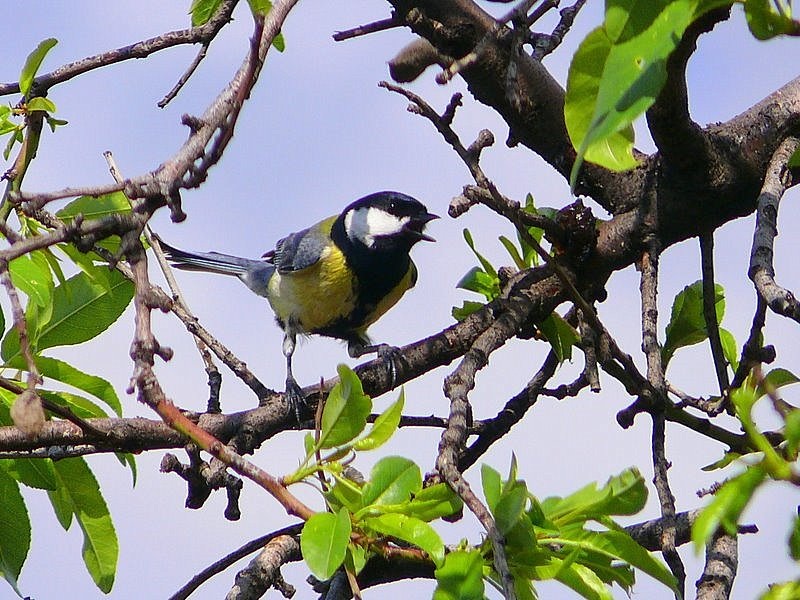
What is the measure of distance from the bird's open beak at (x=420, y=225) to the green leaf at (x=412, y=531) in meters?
3.60

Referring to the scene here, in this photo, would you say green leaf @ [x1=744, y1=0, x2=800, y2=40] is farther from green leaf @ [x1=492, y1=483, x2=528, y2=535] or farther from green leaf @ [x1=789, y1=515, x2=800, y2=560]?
green leaf @ [x1=492, y1=483, x2=528, y2=535]

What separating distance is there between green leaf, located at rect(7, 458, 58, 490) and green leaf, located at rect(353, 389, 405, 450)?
0.82m

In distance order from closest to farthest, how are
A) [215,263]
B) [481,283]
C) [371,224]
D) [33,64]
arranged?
[33,64] → [481,283] → [371,224] → [215,263]

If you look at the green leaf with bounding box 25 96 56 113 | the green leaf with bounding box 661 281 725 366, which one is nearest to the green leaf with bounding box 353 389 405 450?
the green leaf with bounding box 25 96 56 113

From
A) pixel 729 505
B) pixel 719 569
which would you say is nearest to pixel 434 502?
pixel 719 569

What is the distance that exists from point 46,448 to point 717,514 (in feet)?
4.91

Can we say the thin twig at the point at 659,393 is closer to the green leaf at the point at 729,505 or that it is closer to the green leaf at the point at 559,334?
the green leaf at the point at 559,334

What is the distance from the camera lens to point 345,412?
150 cm

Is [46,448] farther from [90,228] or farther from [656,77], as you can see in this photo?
[656,77]

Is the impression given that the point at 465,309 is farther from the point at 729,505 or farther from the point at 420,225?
the point at 420,225

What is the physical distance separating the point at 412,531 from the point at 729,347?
1.39 metres

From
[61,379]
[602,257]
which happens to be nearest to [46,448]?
[61,379]

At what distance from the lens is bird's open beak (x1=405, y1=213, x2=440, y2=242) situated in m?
5.01

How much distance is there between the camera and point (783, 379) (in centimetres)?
220
